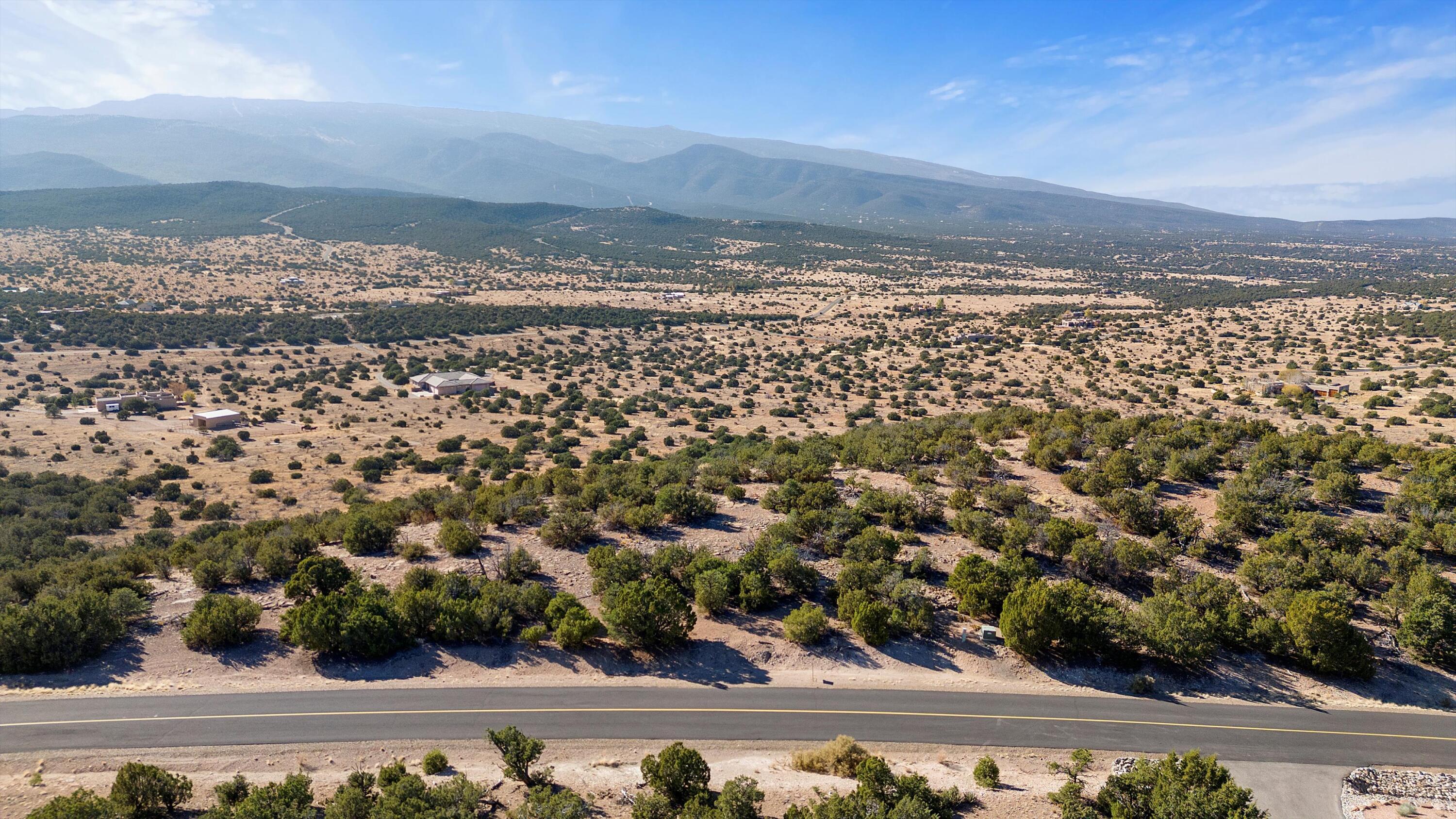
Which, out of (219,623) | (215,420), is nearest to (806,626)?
(219,623)

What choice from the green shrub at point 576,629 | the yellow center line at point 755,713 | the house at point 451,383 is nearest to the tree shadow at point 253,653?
the yellow center line at point 755,713

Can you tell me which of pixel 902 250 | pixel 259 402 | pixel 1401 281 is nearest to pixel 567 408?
pixel 259 402

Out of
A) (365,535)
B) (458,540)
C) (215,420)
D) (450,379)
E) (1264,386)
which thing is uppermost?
(1264,386)

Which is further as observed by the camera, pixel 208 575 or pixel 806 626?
pixel 208 575

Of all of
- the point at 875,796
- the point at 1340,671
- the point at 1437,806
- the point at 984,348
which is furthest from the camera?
the point at 984,348

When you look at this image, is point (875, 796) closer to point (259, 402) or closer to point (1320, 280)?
point (259, 402)

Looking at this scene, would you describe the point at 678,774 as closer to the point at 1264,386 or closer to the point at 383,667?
the point at 383,667

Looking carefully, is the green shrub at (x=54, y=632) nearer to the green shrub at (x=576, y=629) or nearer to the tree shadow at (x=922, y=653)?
the green shrub at (x=576, y=629)

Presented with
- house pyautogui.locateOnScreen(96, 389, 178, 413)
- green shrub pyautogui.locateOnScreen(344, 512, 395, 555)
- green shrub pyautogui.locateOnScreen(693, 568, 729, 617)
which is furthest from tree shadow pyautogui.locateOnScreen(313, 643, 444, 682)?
house pyautogui.locateOnScreen(96, 389, 178, 413)
